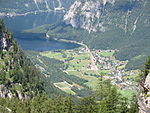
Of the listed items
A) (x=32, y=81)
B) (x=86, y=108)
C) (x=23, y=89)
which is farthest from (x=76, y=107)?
(x=32, y=81)

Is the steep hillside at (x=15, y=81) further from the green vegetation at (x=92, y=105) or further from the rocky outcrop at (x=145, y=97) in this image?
the rocky outcrop at (x=145, y=97)

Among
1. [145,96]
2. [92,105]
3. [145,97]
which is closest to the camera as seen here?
[145,97]

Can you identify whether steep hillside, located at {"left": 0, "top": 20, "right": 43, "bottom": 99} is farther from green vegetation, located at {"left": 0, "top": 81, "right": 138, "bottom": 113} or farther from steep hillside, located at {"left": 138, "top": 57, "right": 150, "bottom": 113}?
steep hillside, located at {"left": 138, "top": 57, "right": 150, "bottom": 113}

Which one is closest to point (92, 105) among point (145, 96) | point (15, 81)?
point (145, 96)

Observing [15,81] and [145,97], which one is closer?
[145,97]

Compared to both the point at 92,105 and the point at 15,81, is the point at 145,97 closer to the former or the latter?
the point at 92,105

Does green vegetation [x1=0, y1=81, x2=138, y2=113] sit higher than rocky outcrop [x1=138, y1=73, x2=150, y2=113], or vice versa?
rocky outcrop [x1=138, y1=73, x2=150, y2=113]

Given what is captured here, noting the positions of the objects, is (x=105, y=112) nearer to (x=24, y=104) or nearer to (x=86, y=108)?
(x=86, y=108)

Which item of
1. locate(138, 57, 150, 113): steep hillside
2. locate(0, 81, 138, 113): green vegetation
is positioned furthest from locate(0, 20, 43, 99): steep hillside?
locate(138, 57, 150, 113): steep hillside
